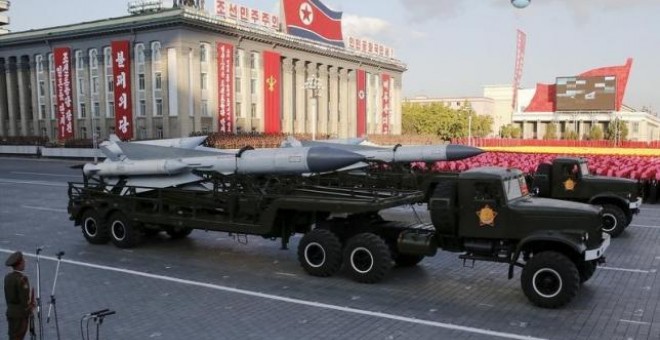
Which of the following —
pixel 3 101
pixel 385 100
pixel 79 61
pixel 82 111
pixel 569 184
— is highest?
pixel 79 61

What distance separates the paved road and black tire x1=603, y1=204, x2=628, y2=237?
57cm

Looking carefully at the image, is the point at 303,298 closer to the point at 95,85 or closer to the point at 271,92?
the point at 271,92

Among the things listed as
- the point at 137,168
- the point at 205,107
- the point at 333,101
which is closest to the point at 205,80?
the point at 205,107

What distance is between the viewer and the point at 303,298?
407 inches

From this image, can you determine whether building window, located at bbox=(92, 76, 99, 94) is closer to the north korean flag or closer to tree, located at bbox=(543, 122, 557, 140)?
the north korean flag

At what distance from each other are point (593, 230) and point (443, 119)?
113 m

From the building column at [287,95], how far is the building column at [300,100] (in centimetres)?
133

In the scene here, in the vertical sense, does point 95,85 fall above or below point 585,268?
above

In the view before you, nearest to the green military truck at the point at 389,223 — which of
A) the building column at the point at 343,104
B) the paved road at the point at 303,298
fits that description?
the paved road at the point at 303,298

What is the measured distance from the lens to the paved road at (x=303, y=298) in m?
8.70

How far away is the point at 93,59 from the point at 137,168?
175ft

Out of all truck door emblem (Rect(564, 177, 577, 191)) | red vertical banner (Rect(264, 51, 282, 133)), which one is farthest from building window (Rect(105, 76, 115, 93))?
truck door emblem (Rect(564, 177, 577, 191))

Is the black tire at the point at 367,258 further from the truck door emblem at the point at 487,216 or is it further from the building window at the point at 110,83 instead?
the building window at the point at 110,83

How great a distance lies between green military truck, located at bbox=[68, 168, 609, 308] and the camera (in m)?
9.55
